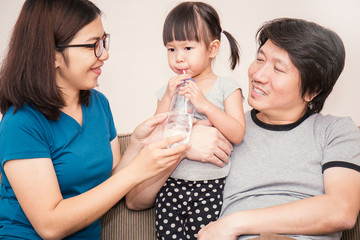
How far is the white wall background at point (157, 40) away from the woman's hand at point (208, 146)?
116 cm

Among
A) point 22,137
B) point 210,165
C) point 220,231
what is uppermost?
point 22,137

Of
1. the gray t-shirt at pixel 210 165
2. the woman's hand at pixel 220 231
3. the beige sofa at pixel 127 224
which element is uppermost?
the gray t-shirt at pixel 210 165

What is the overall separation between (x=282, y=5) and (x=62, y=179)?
1970mm

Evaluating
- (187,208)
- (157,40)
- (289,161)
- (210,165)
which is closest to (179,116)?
(210,165)

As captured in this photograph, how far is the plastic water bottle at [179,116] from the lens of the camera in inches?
58.0

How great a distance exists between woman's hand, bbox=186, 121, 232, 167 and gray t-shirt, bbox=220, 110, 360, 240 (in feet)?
0.36

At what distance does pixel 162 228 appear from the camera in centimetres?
155

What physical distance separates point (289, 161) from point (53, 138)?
3.11 ft

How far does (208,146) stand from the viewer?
4.82 feet

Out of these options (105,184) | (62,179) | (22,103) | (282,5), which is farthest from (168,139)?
(282,5)

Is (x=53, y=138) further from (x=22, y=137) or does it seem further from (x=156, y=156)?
(x=156, y=156)

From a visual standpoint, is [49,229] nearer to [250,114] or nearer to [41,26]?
[41,26]

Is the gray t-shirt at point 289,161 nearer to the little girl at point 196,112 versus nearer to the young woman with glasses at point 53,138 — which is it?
the little girl at point 196,112

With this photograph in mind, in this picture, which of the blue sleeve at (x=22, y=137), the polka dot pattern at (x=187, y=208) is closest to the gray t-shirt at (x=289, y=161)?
the polka dot pattern at (x=187, y=208)
